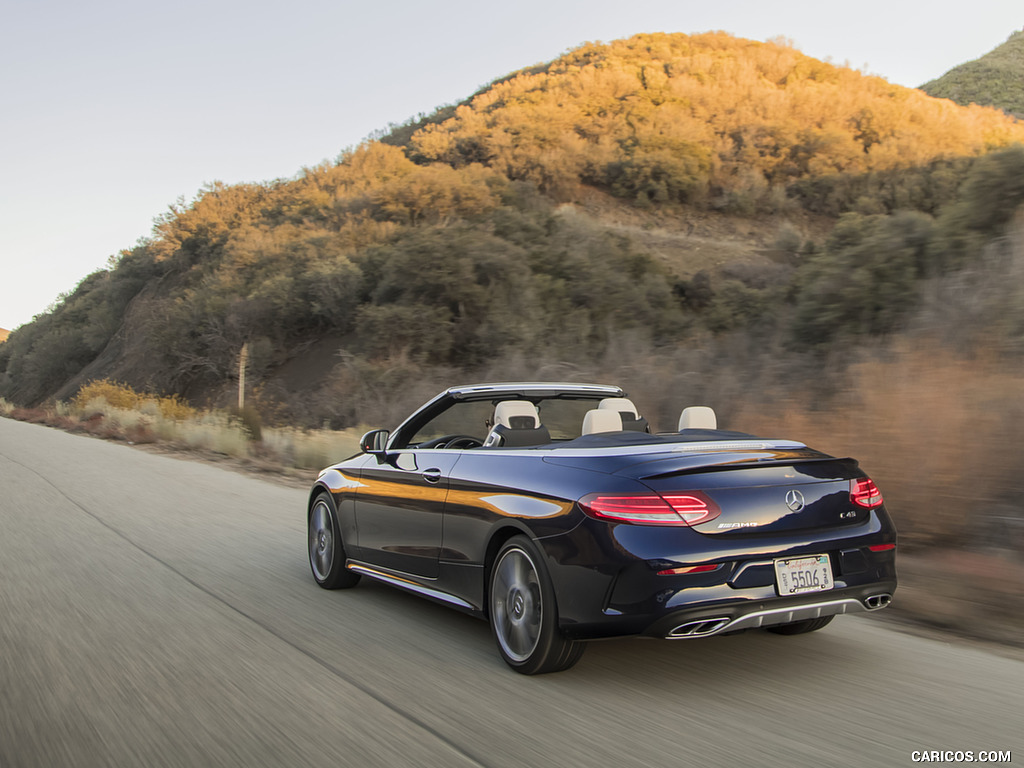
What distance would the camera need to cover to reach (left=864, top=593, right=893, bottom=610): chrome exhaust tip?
4438 mm

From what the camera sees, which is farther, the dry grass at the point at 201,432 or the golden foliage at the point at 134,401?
the golden foliage at the point at 134,401

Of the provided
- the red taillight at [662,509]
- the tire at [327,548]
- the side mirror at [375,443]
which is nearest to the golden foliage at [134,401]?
the tire at [327,548]

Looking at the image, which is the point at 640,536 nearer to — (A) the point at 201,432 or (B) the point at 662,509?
(B) the point at 662,509

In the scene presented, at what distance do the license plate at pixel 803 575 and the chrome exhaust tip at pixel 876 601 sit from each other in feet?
0.92

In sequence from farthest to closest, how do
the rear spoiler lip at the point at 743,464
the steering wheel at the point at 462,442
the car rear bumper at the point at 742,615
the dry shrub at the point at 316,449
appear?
1. the dry shrub at the point at 316,449
2. the steering wheel at the point at 462,442
3. the rear spoiler lip at the point at 743,464
4. the car rear bumper at the point at 742,615

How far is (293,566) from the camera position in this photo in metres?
7.50

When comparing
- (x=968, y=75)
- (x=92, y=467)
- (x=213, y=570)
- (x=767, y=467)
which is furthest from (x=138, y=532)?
(x=968, y=75)

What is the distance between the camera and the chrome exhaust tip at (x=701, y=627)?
→ 13.2 ft

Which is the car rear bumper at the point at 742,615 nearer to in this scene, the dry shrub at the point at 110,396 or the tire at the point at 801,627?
the tire at the point at 801,627

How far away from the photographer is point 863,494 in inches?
181

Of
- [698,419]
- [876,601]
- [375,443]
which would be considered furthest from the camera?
[375,443]

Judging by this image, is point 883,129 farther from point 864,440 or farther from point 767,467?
point 767,467

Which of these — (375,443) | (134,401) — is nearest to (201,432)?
(134,401)

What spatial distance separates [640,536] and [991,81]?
244 feet
